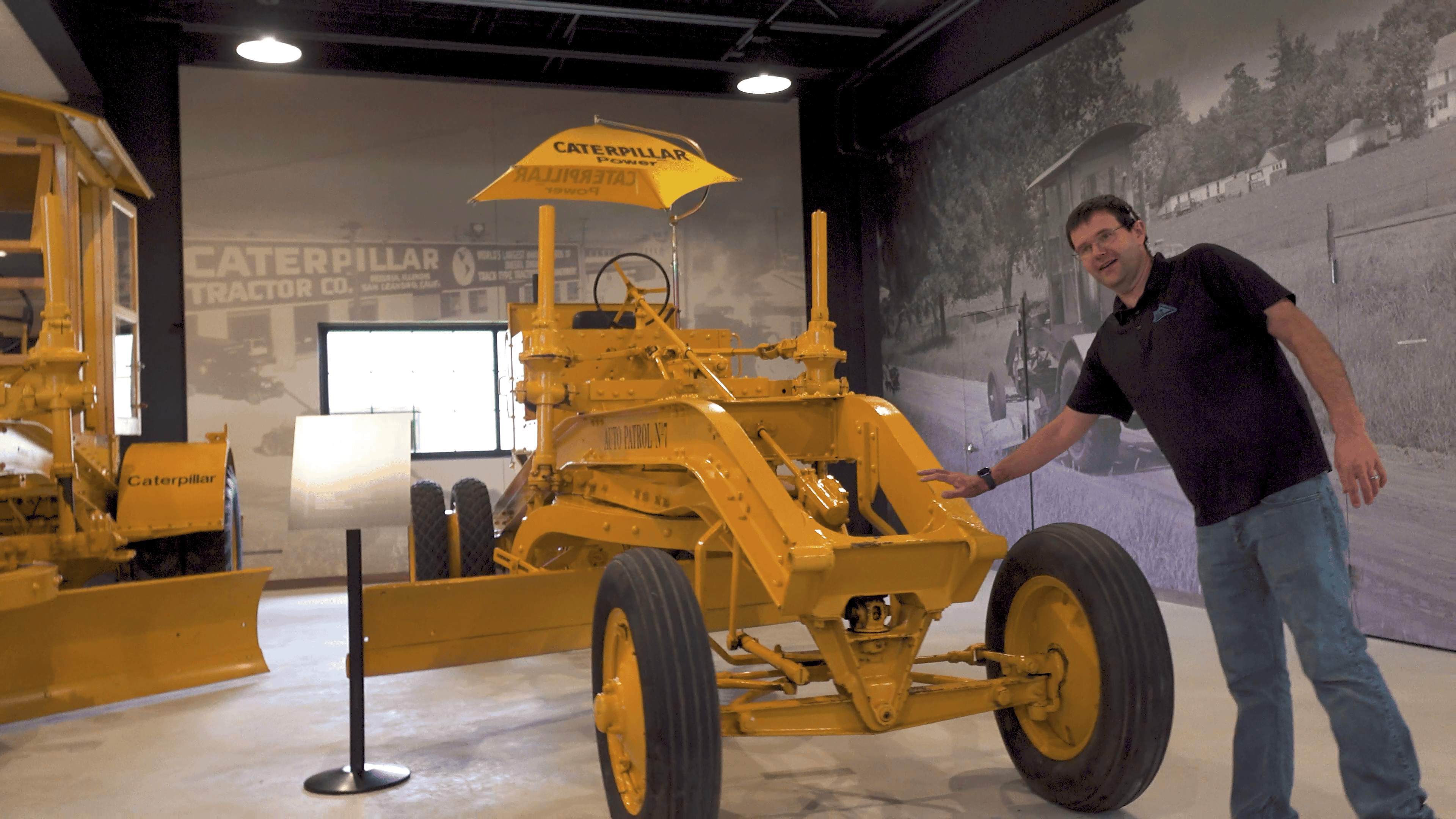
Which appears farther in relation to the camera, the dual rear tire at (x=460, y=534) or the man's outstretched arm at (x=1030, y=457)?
the dual rear tire at (x=460, y=534)

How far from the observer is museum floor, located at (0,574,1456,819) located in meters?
3.24

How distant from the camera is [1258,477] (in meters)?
2.47

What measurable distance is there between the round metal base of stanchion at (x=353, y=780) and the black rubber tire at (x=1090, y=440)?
207 inches

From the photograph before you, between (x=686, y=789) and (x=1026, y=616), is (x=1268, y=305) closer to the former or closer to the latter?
(x=1026, y=616)

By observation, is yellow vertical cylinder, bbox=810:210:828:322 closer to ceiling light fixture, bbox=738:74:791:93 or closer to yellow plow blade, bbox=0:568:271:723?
yellow plow blade, bbox=0:568:271:723

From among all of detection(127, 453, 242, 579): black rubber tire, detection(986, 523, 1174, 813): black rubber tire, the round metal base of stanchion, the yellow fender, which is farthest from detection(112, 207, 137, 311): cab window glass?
detection(986, 523, 1174, 813): black rubber tire

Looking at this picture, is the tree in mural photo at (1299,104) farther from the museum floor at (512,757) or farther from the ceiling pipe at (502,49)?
the ceiling pipe at (502,49)

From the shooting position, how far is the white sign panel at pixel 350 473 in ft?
11.6

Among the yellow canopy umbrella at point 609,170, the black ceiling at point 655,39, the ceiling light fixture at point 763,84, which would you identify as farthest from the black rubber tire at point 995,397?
the yellow canopy umbrella at point 609,170

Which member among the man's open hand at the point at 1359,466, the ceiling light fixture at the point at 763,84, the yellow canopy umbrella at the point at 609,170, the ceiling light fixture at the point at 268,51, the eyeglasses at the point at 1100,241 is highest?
the ceiling light fixture at the point at 763,84

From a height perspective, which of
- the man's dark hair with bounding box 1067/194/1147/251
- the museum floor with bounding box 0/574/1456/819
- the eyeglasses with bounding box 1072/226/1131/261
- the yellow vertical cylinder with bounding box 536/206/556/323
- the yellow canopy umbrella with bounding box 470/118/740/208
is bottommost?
the museum floor with bounding box 0/574/1456/819

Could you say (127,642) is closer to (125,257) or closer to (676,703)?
(125,257)

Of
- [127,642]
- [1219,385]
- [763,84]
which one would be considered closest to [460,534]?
[127,642]

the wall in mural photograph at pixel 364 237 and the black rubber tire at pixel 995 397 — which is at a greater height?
the wall in mural photograph at pixel 364 237
